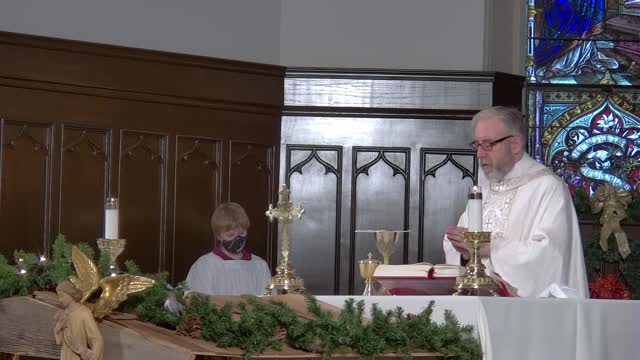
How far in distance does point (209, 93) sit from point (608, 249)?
321cm

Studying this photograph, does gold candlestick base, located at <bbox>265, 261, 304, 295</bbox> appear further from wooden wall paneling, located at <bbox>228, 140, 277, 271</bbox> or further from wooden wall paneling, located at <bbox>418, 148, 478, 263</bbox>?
wooden wall paneling, located at <bbox>418, 148, 478, 263</bbox>

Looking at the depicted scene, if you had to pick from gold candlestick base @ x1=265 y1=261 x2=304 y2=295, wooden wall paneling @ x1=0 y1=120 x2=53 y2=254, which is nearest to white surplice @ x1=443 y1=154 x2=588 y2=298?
gold candlestick base @ x1=265 y1=261 x2=304 y2=295

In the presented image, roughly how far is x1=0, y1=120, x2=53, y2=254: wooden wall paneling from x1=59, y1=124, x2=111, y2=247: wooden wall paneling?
0.12m

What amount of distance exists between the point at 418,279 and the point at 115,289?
1717mm

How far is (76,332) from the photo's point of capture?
3551 mm

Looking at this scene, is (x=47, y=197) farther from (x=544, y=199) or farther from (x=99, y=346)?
(x=99, y=346)

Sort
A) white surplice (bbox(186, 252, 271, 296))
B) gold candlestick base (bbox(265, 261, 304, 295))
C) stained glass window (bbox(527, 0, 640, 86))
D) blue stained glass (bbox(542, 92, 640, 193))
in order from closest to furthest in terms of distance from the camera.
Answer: gold candlestick base (bbox(265, 261, 304, 295)), white surplice (bbox(186, 252, 271, 296)), blue stained glass (bbox(542, 92, 640, 193)), stained glass window (bbox(527, 0, 640, 86))

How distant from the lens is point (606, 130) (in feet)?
35.5

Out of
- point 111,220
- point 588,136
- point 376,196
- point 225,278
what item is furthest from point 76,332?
point 588,136

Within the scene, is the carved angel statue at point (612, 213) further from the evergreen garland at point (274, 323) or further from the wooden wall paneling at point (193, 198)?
the evergreen garland at point (274, 323)

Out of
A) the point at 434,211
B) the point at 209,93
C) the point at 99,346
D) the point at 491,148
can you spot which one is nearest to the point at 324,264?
the point at 434,211

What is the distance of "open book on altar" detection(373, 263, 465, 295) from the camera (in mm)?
5094

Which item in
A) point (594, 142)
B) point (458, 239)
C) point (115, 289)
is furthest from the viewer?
point (594, 142)

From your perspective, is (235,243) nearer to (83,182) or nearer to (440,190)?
(83,182)
